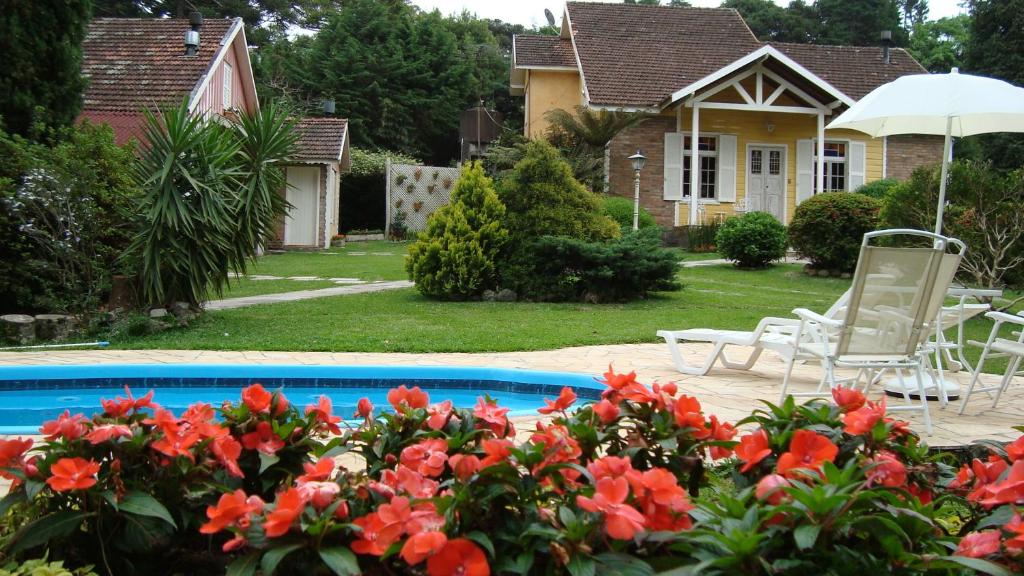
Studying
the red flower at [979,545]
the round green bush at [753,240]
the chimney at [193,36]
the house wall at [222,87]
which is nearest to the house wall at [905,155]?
the round green bush at [753,240]

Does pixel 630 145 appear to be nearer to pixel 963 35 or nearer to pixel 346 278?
pixel 346 278

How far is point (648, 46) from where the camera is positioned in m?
24.2

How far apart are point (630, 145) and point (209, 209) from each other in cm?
1483

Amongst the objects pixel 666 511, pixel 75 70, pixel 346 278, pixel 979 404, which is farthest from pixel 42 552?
pixel 346 278

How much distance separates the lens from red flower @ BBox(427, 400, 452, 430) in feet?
6.90

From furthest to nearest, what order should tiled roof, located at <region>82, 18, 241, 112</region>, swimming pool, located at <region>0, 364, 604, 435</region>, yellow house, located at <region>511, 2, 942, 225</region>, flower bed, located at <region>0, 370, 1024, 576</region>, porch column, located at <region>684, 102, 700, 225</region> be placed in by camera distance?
1. yellow house, located at <region>511, 2, 942, 225</region>
2. porch column, located at <region>684, 102, 700, 225</region>
3. tiled roof, located at <region>82, 18, 241, 112</region>
4. swimming pool, located at <region>0, 364, 604, 435</region>
5. flower bed, located at <region>0, 370, 1024, 576</region>

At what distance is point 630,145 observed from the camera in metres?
21.6

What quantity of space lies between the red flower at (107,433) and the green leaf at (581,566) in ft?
3.64

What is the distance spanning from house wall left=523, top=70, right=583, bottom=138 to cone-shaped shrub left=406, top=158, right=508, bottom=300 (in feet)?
44.0

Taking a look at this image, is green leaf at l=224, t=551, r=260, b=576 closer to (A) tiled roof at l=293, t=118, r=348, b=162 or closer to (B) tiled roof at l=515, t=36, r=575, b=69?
(A) tiled roof at l=293, t=118, r=348, b=162

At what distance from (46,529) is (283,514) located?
722 mm

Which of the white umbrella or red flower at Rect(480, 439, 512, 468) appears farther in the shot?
the white umbrella

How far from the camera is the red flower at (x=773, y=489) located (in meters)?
1.63

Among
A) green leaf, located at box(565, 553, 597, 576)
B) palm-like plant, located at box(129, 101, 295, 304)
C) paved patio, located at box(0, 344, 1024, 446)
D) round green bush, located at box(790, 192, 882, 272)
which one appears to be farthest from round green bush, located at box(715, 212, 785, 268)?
green leaf, located at box(565, 553, 597, 576)
